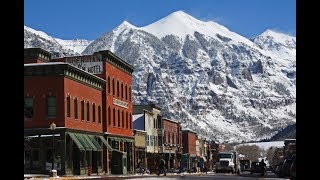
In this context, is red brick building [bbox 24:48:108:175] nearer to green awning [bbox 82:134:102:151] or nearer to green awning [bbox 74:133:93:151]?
green awning [bbox 74:133:93:151]

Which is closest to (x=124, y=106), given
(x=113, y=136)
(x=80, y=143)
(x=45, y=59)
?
(x=113, y=136)

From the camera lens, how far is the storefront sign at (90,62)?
65500mm

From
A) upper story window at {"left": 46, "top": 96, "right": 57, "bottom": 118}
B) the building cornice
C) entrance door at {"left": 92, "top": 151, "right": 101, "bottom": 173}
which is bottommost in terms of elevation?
entrance door at {"left": 92, "top": 151, "right": 101, "bottom": 173}

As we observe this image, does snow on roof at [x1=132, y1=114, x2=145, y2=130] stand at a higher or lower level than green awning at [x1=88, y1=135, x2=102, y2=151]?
higher

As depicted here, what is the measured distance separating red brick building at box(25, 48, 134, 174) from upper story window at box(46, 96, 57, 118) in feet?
0.28

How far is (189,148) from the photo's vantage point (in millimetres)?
127625

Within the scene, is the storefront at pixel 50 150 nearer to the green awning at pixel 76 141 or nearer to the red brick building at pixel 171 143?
the green awning at pixel 76 141

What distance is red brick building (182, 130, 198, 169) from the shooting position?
122 metres

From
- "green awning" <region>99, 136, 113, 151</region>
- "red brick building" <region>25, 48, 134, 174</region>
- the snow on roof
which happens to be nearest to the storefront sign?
"red brick building" <region>25, 48, 134, 174</region>

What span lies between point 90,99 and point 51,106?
808 cm

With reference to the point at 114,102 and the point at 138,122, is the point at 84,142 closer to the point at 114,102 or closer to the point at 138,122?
the point at 114,102
